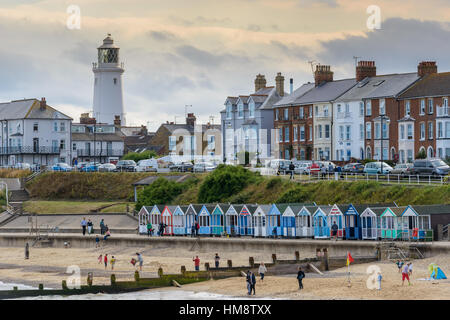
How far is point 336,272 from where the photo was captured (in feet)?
159

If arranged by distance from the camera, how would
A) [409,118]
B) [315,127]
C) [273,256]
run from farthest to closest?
[315,127] → [409,118] → [273,256]

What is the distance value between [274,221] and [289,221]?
1.34 metres

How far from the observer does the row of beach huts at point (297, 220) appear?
53.2 metres

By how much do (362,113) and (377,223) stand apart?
122 feet

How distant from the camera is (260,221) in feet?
201

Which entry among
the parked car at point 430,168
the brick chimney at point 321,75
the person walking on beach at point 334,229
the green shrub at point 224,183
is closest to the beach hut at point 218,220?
the person walking on beach at point 334,229

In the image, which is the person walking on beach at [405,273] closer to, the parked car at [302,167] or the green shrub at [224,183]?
the green shrub at [224,183]

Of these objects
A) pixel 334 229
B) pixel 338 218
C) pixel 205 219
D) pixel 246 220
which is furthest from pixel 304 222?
pixel 205 219

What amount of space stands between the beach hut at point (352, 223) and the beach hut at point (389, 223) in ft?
5.80

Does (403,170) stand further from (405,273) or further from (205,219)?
(405,273)

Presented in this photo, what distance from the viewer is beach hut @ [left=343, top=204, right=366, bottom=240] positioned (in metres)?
55.8

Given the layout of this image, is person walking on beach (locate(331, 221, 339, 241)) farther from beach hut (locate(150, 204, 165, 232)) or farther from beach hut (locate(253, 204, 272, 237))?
beach hut (locate(150, 204, 165, 232))
